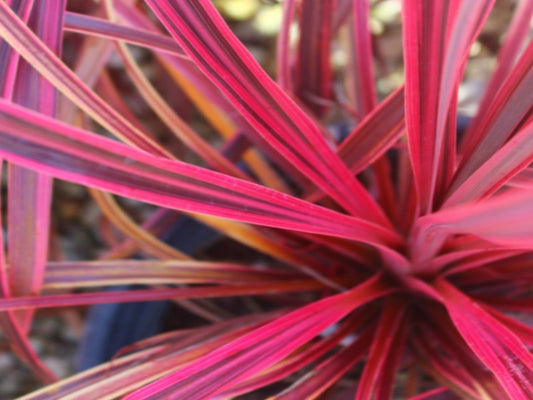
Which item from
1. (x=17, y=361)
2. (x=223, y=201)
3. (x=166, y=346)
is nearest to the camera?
(x=223, y=201)

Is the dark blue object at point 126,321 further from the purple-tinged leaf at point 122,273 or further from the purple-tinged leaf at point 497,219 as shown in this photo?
the purple-tinged leaf at point 497,219

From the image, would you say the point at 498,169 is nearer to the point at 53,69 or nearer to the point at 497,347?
the point at 497,347

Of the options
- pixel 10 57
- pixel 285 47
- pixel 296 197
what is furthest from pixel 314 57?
pixel 10 57

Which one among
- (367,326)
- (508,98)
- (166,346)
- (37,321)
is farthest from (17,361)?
(508,98)

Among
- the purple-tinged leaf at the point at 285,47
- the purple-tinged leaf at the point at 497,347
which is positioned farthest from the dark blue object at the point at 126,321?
the purple-tinged leaf at the point at 497,347

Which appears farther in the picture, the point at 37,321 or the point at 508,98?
the point at 37,321

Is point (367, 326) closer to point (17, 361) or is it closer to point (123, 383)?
point (123, 383)
